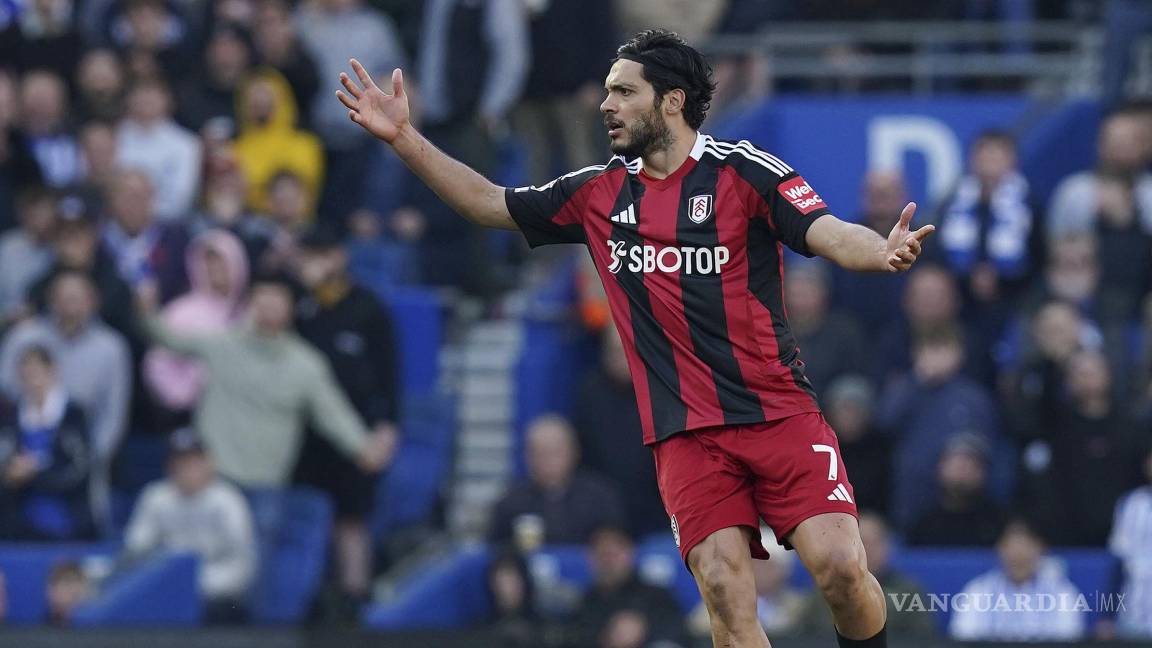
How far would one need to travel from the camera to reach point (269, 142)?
14.0m

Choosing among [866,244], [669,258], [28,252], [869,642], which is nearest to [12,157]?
[28,252]

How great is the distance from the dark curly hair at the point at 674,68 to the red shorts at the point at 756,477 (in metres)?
1.04

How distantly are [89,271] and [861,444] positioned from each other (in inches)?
178

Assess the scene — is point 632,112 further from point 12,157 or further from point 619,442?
point 12,157

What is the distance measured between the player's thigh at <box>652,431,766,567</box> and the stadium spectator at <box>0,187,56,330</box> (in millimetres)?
6897

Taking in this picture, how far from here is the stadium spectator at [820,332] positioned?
12023 millimetres

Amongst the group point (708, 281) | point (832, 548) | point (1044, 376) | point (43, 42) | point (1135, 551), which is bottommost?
point (1135, 551)

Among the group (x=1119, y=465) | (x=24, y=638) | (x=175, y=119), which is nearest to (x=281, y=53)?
(x=175, y=119)

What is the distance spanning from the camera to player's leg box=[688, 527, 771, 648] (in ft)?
23.4

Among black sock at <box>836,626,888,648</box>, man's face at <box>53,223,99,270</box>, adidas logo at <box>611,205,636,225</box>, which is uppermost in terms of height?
adidas logo at <box>611,205,636,225</box>

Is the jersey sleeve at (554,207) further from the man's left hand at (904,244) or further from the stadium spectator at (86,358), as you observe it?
the stadium spectator at (86,358)

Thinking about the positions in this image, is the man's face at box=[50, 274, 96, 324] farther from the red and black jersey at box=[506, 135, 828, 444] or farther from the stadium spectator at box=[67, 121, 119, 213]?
the red and black jersey at box=[506, 135, 828, 444]

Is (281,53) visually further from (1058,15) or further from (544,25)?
(1058,15)

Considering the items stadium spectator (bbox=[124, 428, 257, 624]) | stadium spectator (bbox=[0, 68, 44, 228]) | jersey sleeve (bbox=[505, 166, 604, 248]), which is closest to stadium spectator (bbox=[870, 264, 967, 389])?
stadium spectator (bbox=[124, 428, 257, 624])
